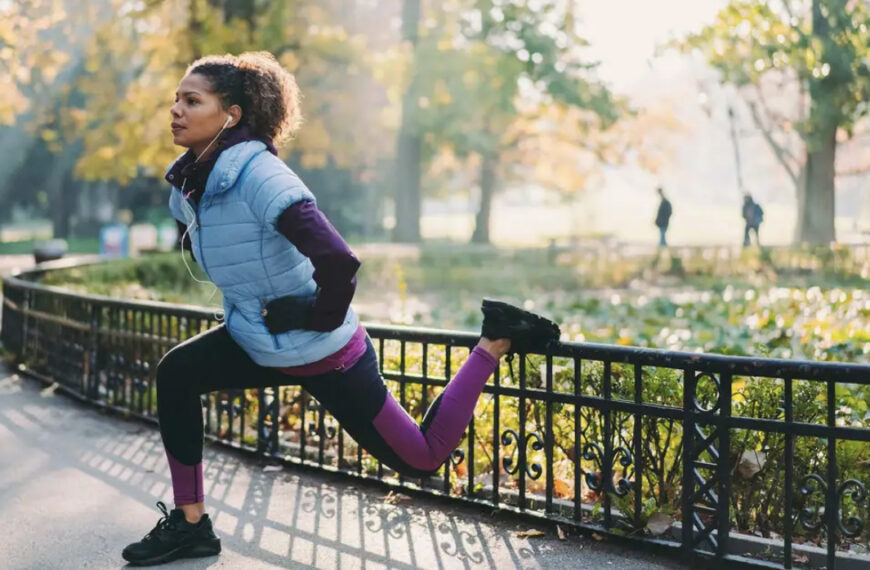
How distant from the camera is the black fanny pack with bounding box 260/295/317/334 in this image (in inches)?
154

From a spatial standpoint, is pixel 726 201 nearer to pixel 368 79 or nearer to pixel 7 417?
pixel 368 79

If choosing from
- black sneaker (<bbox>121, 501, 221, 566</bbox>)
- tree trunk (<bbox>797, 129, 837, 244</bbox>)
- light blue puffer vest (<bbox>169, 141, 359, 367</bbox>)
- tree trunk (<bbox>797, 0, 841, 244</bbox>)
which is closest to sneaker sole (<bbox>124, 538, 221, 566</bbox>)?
black sneaker (<bbox>121, 501, 221, 566</bbox>)

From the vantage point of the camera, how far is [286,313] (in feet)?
12.9

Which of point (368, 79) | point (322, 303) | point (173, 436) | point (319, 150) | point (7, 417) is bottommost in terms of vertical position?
point (7, 417)

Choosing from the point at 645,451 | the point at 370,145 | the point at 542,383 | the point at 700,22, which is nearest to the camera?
the point at 645,451

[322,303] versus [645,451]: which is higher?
[322,303]

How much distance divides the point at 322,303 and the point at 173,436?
3.35 ft

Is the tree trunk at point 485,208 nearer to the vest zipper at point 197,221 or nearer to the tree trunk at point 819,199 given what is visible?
the tree trunk at point 819,199

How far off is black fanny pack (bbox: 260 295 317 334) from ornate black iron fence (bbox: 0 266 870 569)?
137 centimetres

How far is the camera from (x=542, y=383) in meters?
5.84

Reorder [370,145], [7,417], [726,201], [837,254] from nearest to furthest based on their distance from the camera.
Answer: [7,417] < [837,254] < [370,145] < [726,201]

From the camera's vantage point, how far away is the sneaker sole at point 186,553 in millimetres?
4395

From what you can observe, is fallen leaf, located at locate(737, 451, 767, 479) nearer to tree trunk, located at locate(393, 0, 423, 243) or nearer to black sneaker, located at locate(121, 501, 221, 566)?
black sneaker, located at locate(121, 501, 221, 566)

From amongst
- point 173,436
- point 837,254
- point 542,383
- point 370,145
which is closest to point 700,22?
point 837,254
